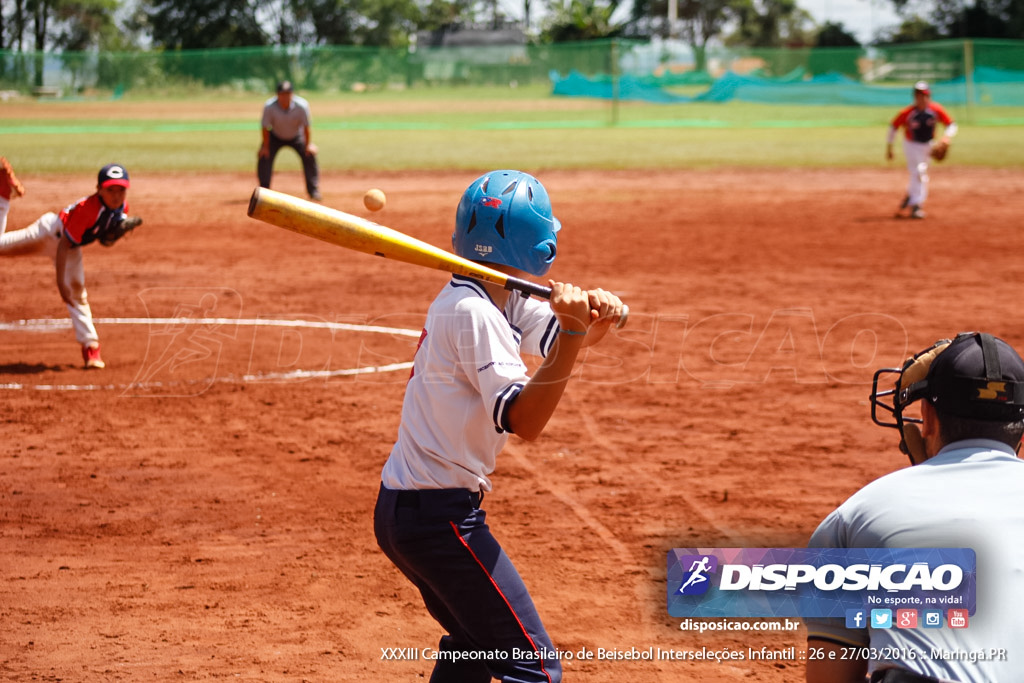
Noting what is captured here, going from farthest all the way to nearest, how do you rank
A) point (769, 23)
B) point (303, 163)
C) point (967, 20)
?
point (769, 23), point (967, 20), point (303, 163)

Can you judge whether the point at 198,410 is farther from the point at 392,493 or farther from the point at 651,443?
the point at 392,493

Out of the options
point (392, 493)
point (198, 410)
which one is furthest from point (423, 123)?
point (392, 493)

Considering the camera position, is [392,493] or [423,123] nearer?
[392,493]

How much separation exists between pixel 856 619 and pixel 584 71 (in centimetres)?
4530

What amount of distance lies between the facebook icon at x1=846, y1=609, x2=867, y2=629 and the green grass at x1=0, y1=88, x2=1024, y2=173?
26.2 meters

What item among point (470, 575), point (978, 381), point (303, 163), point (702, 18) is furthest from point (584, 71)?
point (702, 18)

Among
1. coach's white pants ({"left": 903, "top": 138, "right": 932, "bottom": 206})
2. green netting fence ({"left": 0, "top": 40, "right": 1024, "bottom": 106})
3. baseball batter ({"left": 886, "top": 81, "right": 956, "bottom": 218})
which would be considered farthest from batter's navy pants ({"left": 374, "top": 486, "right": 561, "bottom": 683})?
green netting fence ({"left": 0, "top": 40, "right": 1024, "bottom": 106})

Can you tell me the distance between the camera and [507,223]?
3.89 m

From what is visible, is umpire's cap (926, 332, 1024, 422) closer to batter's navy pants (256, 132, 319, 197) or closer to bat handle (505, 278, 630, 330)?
bat handle (505, 278, 630, 330)

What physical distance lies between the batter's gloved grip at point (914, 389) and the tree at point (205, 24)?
73.2 m

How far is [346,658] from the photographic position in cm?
505

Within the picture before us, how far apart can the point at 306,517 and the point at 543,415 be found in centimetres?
378

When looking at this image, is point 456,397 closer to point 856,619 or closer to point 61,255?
point 856,619

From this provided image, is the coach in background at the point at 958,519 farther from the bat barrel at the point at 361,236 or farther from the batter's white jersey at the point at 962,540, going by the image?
the bat barrel at the point at 361,236
